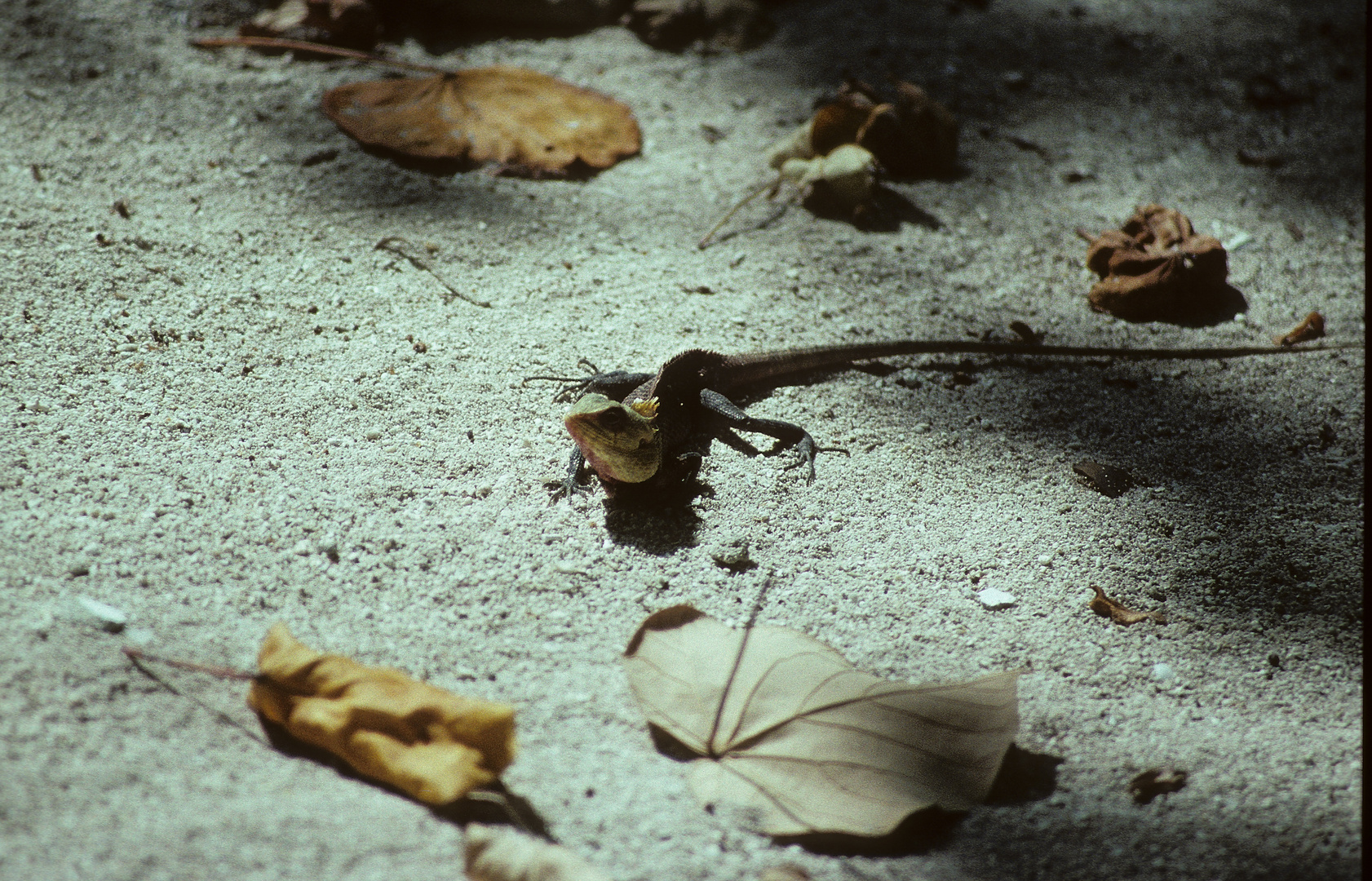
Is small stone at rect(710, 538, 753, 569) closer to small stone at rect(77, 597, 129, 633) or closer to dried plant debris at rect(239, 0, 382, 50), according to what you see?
small stone at rect(77, 597, 129, 633)

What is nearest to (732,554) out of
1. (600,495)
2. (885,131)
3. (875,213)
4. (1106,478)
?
(600,495)

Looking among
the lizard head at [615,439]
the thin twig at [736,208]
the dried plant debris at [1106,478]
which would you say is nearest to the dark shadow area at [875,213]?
the thin twig at [736,208]

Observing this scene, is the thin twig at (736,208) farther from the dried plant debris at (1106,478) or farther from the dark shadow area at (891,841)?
the dark shadow area at (891,841)

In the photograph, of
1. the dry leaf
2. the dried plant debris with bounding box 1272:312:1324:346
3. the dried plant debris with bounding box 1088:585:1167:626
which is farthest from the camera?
the dried plant debris with bounding box 1272:312:1324:346

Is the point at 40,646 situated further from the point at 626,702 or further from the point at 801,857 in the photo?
the point at 801,857

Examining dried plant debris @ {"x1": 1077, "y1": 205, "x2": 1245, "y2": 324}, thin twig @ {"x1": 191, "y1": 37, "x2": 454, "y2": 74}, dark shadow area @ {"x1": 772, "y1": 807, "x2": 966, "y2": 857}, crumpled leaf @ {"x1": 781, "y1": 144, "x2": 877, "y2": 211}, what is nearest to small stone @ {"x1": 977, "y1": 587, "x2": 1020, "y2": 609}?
dark shadow area @ {"x1": 772, "y1": 807, "x2": 966, "y2": 857}
